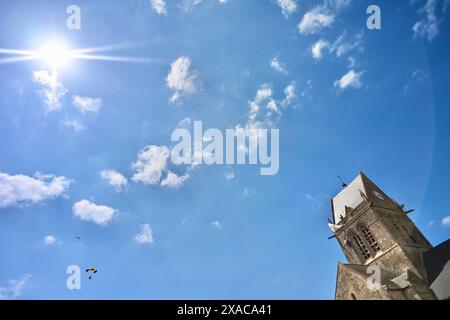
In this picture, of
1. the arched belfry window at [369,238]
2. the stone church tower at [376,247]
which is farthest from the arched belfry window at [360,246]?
the arched belfry window at [369,238]

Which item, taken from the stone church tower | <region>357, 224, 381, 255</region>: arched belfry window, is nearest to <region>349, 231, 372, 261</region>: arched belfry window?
the stone church tower

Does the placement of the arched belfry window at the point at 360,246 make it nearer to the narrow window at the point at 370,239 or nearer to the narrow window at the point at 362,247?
the narrow window at the point at 362,247

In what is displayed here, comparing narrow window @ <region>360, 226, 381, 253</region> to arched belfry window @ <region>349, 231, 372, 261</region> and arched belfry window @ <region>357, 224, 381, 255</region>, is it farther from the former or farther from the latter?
arched belfry window @ <region>349, 231, 372, 261</region>

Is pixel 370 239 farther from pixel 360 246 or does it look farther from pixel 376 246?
pixel 360 246

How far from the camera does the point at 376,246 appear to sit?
100ft

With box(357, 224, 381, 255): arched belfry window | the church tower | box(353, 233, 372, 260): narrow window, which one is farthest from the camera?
box(353, 233, 372, 260): narrow window

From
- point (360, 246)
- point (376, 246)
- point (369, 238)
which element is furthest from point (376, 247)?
point (360, 246)

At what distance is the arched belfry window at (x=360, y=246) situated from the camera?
31211 mm

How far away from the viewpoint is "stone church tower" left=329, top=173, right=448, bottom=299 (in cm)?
→ 2422

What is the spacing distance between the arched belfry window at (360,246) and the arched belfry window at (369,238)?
545 mm
